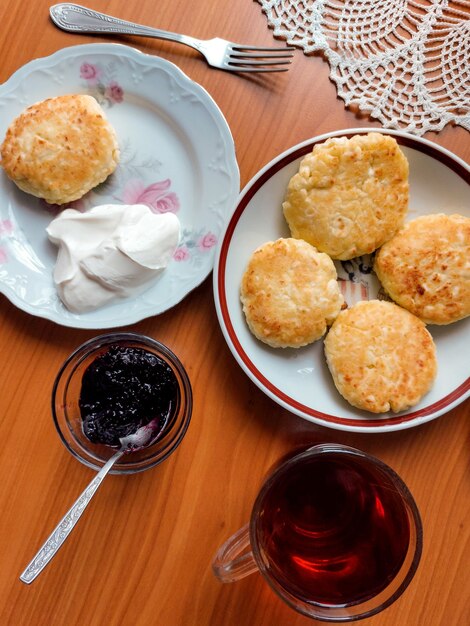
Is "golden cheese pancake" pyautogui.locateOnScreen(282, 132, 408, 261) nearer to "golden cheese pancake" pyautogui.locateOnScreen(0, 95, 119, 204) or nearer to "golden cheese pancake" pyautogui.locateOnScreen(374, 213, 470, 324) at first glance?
"golden cheese pancake" pyautogui.locateOnScreen(374, 213, 470, 324)

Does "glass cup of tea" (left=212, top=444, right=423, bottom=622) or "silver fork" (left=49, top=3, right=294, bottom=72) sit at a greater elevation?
"silver fork" (left=49, top=3, right=294, bottom=72)

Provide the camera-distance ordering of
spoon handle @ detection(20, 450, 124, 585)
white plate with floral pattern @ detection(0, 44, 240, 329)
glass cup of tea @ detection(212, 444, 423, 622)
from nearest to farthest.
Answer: glass cup of tea @ detection(212, 444, 423, 622), spoon handle @ detection(20, 450, 124, 585), white plate with floral pattern @ detection(0, 44, 240, 329)

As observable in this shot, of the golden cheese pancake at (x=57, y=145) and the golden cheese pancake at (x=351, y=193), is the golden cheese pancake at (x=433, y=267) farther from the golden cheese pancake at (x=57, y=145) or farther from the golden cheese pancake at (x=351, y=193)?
the golden cheese pancake at (x=57, y=145)

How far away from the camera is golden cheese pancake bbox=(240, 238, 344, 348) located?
4.14 ft

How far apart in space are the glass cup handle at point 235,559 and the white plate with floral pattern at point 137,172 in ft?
1.71

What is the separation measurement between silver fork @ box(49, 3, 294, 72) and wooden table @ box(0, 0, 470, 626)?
0.09ft

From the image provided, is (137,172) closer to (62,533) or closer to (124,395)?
(124,395)

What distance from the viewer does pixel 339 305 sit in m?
1.29

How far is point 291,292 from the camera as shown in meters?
1.26

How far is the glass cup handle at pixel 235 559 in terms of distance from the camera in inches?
47.7

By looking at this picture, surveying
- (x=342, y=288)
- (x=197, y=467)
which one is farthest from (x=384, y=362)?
(x=197, y=467)

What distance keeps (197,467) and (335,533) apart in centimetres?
35

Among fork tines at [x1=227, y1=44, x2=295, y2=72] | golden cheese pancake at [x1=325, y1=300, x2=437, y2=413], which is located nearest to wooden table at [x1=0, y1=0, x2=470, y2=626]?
fork tines at [x1=227, y1=44, x2=295, y2=72]

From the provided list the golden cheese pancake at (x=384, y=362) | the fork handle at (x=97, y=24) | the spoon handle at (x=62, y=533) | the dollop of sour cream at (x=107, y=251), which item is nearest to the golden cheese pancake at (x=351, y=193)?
the golden cheese pancake at (x=384, y=362)
